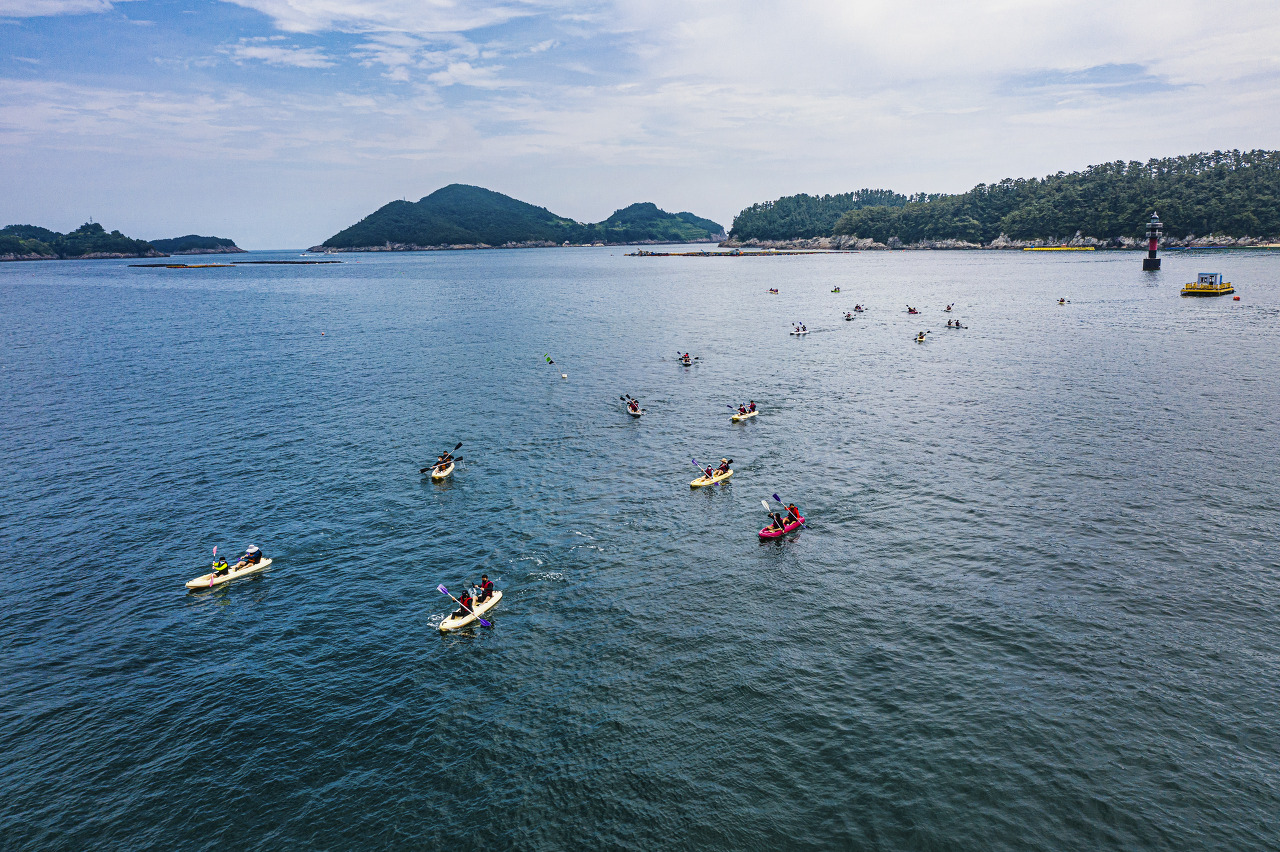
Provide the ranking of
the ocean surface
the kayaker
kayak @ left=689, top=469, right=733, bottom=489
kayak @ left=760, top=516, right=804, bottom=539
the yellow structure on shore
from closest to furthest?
1. the ocean surface
2. the kayaker
3. kayak @ left=760, top=516, right=804, bottom=539
4. kayak @ left=689, top=469, right=733, bottom=489
5. the yellow structure on shore

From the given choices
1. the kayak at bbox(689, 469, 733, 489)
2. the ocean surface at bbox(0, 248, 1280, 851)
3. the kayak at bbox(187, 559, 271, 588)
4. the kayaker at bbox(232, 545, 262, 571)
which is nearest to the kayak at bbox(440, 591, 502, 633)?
the ocean surface at bbox(0, 248, 1280, 851)

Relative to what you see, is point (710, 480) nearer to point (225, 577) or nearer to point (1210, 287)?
point (225, 577)

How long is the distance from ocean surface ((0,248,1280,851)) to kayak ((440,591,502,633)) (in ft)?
2.09

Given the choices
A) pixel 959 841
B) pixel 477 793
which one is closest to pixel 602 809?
pixel 477 793

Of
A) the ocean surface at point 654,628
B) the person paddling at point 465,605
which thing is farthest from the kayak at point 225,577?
the person paddling at point 465,605

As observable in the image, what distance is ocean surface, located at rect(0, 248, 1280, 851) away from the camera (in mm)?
25438

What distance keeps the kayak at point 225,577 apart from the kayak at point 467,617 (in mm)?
14697

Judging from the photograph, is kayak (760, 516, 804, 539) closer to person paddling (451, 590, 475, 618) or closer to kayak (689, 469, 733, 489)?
kayak (689, 469, 733, 489)

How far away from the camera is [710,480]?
180 ft

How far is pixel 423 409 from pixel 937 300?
152030 mm

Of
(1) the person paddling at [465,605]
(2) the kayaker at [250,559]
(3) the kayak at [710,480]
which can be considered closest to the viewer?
(1) the person paddling at [465,605]

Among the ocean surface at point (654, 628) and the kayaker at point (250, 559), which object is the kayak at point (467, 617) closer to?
the ocean surface at point (654, 628)

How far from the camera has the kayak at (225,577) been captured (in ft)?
135

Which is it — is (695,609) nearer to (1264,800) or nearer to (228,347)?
(1264,800)
